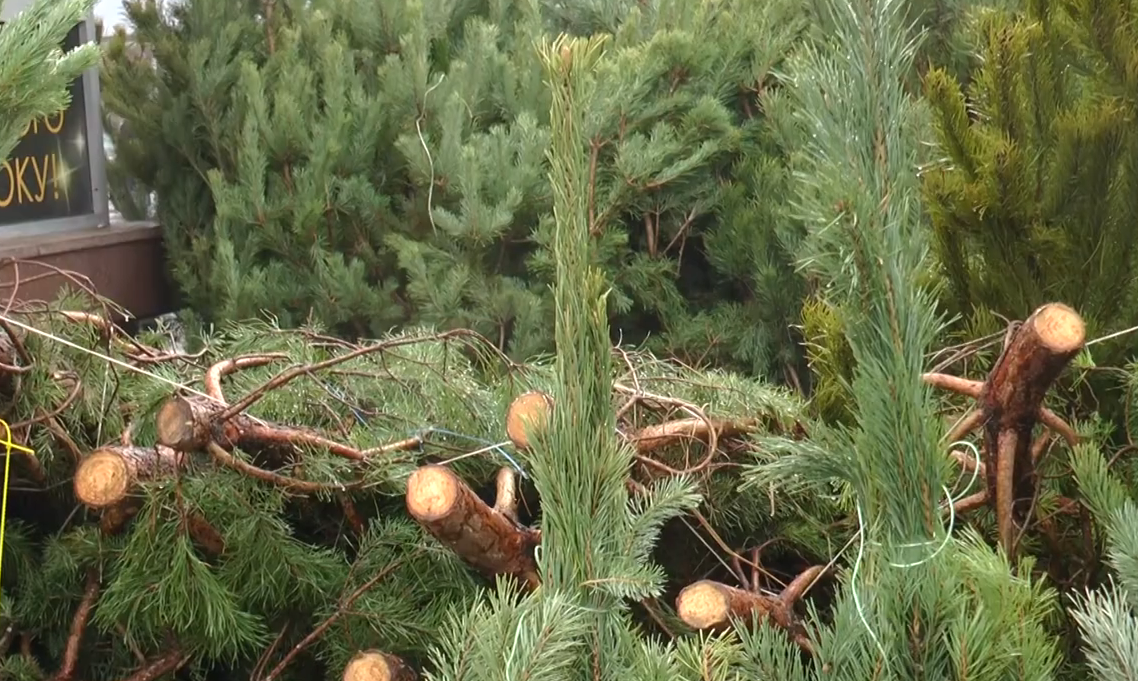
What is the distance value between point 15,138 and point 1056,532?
1490 millimetres

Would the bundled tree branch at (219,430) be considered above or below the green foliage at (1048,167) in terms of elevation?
below

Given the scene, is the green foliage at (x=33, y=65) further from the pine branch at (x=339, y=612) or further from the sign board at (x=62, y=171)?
the sign board at (x=62, y=171)

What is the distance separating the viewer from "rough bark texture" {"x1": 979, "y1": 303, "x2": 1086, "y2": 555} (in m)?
1.44

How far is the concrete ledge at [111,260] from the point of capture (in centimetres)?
414

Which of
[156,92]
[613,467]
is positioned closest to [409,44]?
[156,92]

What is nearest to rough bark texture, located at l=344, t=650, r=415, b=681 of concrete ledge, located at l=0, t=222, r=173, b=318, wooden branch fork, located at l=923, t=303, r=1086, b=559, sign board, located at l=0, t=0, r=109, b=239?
wooden branch fork, located at l=923, t=303, r=1086, b=559

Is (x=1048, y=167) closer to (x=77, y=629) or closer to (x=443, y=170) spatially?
(x=77, y=629)

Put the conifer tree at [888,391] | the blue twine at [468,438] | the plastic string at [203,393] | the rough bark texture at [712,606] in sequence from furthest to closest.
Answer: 1. the blue twine at [468,438]
2. the plastic string at [203,393]
3. the rough bark texture at [712,606]
4. the conifer tree at [888,391]

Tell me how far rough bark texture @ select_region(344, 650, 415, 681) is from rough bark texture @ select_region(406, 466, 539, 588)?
19 cm

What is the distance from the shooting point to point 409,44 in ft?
14.3

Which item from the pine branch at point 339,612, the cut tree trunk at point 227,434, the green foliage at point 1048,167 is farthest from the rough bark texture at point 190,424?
the green foliage at point 1048,167

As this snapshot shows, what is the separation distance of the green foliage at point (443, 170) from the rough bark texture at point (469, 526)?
7.18 ft

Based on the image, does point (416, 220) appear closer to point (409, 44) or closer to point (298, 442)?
point (409, 44)

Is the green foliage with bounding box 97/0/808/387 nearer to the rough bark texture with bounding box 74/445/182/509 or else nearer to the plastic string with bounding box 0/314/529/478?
the plastic string with bounding box 0/314/529/478
